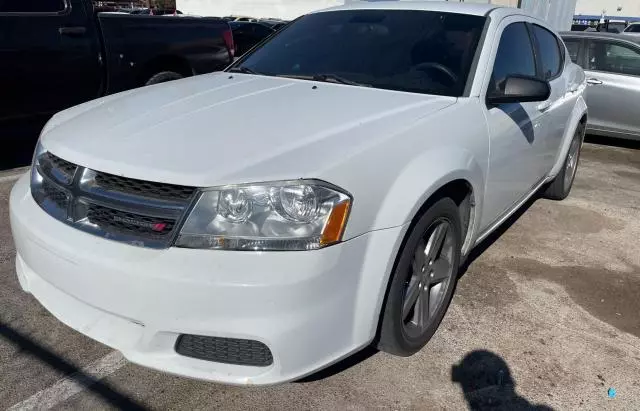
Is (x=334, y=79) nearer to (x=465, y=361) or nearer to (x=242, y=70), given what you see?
(x=242, y=70)

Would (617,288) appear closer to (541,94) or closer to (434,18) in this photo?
(541,94)

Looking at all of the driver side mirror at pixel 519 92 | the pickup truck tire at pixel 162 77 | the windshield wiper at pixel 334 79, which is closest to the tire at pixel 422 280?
the driver side mirror at pixel 519 92

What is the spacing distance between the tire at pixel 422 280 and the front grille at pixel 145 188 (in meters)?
0.90

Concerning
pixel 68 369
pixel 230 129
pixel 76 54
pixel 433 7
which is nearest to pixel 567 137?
pixel 433 7

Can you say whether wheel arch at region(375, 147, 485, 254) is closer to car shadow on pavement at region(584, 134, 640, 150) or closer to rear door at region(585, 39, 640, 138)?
rear door at region(585, 39, 640, 138)

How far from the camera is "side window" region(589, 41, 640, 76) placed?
7277 mm

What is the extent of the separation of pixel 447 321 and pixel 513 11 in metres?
2.17

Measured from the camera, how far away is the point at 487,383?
256cm

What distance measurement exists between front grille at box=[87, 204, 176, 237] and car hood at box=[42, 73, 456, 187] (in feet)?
0.50

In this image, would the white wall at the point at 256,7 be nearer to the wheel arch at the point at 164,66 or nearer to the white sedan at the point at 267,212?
the wheel arch at the point at 164,66

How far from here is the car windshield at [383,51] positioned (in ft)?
9.96

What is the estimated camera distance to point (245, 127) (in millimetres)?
2320

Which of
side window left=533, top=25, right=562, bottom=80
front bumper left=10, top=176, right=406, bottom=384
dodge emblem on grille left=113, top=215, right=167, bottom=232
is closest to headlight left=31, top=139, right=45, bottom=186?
front bumper left=10, top=176, right=406, bottom=384

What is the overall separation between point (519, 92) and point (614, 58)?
18.0 feet
